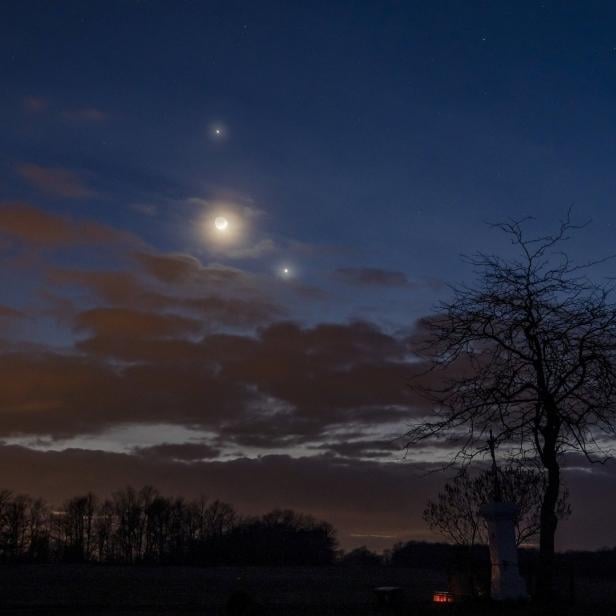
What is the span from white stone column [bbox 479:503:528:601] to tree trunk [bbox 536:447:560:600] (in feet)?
2.45

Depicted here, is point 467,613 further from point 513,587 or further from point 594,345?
point 594,345

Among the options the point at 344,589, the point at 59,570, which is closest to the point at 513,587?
the point at 344,589

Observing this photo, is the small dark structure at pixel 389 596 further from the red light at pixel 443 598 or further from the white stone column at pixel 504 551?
the white stone column at pixel 504 551

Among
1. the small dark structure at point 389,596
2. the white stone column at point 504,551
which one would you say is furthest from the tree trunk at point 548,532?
the small dark structure at point 389,596

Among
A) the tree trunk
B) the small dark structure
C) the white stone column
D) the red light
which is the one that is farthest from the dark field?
the white stone column

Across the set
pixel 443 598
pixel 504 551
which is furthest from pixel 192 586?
pixel 504 551

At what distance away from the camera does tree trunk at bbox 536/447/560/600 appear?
17.3 meters

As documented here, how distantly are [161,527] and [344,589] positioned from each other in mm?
81463

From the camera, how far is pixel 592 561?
223ft

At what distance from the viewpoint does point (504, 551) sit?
16.6 meters

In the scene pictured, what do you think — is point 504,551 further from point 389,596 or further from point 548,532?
point 389,596

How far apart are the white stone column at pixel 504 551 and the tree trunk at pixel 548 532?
75cm

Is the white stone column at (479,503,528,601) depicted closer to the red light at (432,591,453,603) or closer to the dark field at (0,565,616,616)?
the red light at (432,591,453,603)

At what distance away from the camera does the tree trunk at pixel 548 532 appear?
17295 mm
